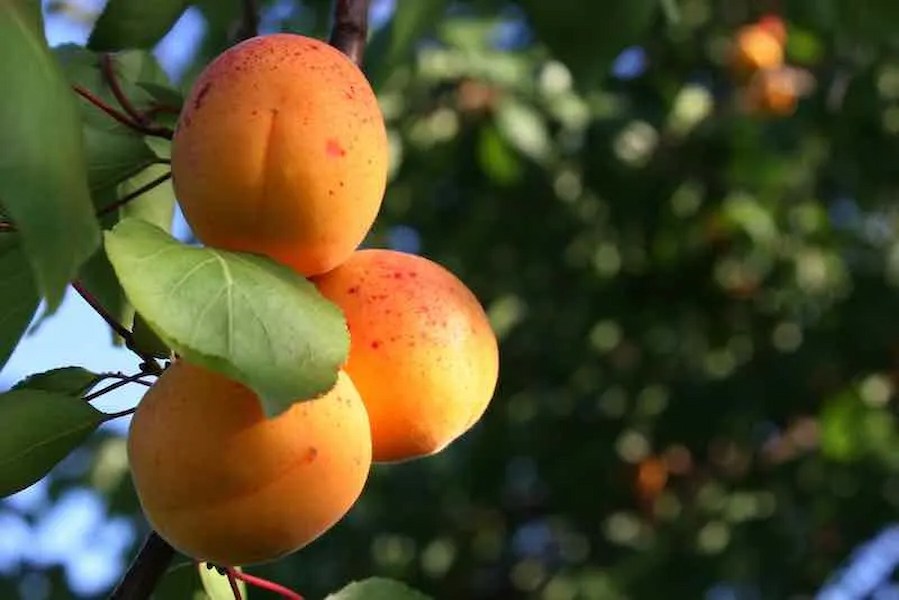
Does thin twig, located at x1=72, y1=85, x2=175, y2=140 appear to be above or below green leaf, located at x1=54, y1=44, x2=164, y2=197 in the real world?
above

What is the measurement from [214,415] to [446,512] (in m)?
2.46

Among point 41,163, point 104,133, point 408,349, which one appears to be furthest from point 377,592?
point 41,163

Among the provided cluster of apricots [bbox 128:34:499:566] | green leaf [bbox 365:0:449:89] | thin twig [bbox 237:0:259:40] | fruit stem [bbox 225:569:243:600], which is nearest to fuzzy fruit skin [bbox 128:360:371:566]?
cluster of apricots [bbox 128:34:499:566]

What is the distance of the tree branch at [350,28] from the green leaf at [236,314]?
26 cm

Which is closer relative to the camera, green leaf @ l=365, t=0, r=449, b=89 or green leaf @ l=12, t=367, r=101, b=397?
green leaf @ l=12, t=367, r=101, b=397

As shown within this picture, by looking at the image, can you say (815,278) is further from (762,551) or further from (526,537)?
(526,537)

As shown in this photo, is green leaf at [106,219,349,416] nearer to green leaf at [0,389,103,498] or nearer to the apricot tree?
the apricot tree

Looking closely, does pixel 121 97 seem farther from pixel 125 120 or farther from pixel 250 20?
pixel 250 20

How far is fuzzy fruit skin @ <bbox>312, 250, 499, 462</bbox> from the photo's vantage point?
2.51 feet

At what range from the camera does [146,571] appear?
0.80 m

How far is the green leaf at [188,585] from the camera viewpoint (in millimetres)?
920

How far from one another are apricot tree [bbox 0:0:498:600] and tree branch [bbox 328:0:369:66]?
131 mm

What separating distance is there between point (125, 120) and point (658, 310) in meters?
2.24

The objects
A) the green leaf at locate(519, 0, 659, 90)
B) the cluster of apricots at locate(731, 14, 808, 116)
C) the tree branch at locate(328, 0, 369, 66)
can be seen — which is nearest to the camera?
the tree branch at locate(328, 0, 369, 66)
